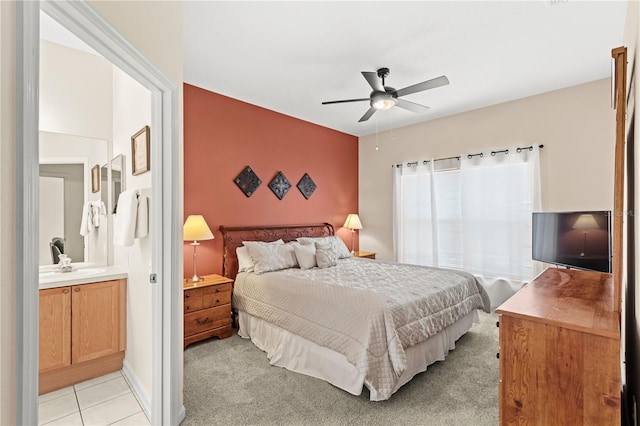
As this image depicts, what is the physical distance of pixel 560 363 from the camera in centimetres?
123

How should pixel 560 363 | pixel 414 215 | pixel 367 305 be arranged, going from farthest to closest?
pixel 414 215 → pixel 367 305 → pixel 560 363

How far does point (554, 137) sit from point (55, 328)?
539 centimetres

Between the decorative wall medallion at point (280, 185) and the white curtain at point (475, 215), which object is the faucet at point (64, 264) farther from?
the white curtain at point (475, 215)

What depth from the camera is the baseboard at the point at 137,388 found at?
7.20 feet

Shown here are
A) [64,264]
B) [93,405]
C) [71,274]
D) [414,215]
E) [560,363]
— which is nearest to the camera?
[560,363]

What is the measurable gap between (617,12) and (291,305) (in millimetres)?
3473

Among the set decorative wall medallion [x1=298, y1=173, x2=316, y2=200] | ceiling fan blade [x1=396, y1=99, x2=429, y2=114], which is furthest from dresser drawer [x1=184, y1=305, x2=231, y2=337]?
ceiling fan blade [x1=396, y1=99, x2=429, y2=114]

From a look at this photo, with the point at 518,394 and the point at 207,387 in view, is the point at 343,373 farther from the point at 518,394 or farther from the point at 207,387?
the point at 518,394

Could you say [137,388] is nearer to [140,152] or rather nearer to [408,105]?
[140,152]

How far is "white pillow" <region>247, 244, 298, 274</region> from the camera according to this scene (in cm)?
352

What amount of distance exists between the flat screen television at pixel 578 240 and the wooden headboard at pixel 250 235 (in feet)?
10.0

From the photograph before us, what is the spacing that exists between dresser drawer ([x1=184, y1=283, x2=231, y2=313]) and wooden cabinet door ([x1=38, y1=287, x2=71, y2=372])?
35.8 inches

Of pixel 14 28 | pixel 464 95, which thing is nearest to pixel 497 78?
pixel 464 95

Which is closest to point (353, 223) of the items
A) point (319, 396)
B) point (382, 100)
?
point (382, 100)
